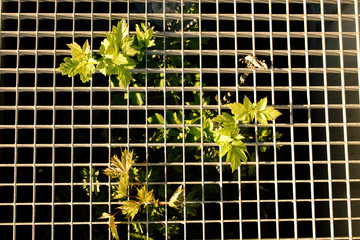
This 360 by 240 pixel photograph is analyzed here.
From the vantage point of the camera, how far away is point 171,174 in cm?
255

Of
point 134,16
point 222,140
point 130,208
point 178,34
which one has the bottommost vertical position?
point 130,208

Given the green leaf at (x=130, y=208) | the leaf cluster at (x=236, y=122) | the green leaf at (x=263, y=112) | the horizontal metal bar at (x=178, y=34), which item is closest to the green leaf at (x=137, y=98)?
the horizontal metal bar at (x=178, y=34)

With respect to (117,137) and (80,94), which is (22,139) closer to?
(80,94)

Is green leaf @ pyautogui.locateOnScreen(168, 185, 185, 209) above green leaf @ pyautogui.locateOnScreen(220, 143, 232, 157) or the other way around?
the other way around

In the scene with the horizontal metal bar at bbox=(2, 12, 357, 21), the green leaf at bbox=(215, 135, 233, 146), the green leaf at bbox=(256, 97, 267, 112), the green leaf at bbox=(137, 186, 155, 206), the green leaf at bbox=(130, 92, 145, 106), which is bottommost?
the green leaf at bbox=(137, 186, 155, 206)

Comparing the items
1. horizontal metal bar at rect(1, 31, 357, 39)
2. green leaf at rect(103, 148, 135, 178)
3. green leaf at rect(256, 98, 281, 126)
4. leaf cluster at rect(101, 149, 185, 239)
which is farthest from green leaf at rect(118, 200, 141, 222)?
horizontal metal bar at rect(1, 31, 357, 39)

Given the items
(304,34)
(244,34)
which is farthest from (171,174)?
(304,34)

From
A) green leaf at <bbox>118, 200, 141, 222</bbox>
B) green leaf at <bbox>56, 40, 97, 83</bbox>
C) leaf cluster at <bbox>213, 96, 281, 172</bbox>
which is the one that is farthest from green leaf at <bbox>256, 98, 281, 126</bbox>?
green leaf at <bbox>56, 40, 97, 83</bbox>

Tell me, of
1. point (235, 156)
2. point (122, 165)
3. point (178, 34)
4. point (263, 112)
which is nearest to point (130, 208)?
point (122, 165)

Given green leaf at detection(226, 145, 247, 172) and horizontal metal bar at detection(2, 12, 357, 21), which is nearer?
green leaf at detection(226, 145, 247, 172)

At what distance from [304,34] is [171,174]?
1.46m

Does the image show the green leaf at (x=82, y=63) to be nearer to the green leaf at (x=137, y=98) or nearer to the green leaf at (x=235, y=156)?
the green leaf at (x=137, y=98)

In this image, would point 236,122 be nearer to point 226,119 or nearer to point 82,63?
point 226,119

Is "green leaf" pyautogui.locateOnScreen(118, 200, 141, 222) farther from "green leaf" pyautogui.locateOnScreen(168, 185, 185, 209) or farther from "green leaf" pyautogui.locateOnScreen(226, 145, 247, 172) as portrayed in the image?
"green leaf" pyautogui.locateOnScreen(226, 145, 247, 172)
